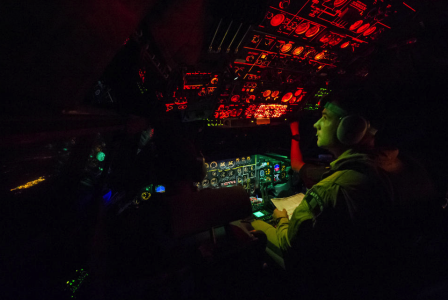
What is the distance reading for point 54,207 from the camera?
1457 millimetres

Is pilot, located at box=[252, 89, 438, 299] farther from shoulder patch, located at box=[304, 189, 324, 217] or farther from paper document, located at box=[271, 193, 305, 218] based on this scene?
paper document, located at box=[271, 193, 305, 218]

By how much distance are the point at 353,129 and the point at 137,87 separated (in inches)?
75.3

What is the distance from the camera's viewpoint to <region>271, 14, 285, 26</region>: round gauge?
174 centimetres

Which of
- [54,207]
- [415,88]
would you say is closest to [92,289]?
[54,207]

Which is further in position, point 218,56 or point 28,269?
point 218,56

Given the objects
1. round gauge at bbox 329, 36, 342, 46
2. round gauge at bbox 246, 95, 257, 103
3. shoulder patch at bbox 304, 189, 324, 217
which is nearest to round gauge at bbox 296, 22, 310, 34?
round gauge at bbox 329, 36, 342, 46

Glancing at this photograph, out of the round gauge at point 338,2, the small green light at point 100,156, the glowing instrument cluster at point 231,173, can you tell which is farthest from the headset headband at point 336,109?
the small green light at point 100,156

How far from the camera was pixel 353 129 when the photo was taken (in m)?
1.40

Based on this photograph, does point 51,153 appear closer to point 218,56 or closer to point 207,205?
point 207,205

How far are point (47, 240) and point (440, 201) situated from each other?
10.2ft

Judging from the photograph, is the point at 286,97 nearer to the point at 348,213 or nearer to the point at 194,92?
the point at 194,92

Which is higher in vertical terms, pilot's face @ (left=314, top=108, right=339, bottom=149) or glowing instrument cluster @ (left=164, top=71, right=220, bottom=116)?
glowing instrument cluster @ (left=164, top=71, right=220, bottom=116)

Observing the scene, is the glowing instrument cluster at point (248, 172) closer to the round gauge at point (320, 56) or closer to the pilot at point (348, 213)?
the pilot at point (348, 213)

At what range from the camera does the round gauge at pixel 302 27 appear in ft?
6.32
